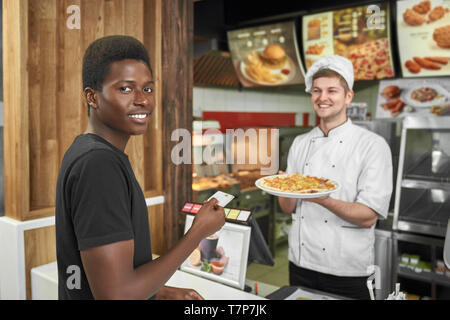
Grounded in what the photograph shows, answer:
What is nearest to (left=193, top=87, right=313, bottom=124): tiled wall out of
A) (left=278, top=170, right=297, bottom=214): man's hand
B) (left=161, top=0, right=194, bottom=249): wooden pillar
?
(left=161, top=0, right=194, bottom=249): wooden pillar

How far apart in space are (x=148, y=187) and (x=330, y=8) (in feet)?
7.59

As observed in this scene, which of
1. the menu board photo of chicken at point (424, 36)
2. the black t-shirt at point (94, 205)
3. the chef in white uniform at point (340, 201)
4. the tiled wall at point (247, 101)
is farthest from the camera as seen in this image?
the tiled wall at point (247, 101)

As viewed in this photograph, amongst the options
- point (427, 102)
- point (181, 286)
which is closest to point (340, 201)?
point (181, 286)

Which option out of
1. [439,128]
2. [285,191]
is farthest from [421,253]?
[285,191]

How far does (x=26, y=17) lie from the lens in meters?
1.57

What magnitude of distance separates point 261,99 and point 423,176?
127 inches

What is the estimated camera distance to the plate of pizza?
1.55 metres

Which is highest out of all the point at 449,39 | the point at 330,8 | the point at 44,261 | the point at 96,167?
the point at 330,8

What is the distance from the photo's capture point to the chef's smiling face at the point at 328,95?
182 cm

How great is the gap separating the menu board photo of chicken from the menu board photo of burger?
957 mm

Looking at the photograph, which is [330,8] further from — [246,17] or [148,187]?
[148,187]

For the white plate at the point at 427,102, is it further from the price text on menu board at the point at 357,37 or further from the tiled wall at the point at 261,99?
the tiled wall at the point at 261,99

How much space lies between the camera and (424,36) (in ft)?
9.99

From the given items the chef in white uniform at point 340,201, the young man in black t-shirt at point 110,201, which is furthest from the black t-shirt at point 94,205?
the chef in white uniform at point 340,201
